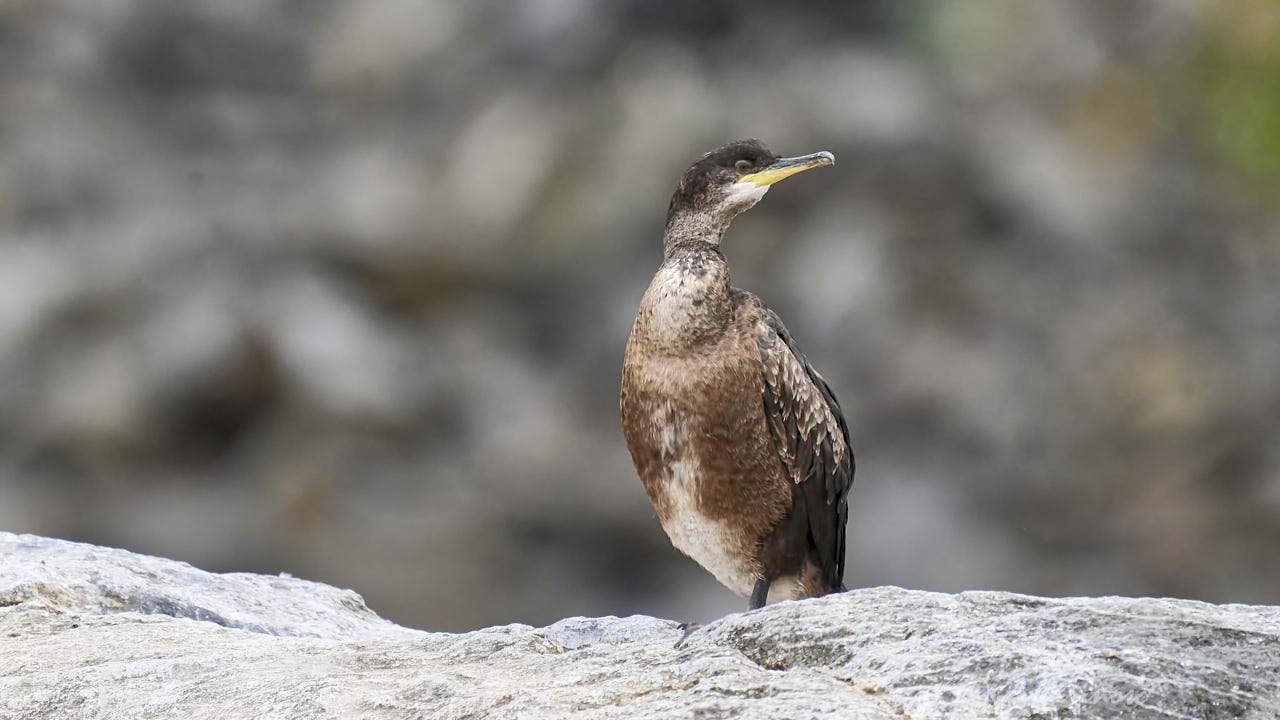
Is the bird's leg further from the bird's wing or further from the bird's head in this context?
the bird's head

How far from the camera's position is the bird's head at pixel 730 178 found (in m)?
4.55

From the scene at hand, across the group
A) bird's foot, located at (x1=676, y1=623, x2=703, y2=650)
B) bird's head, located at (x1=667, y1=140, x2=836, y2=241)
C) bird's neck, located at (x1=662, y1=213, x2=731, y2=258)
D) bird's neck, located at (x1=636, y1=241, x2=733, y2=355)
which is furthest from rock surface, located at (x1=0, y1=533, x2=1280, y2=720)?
bird's head, located at (x1=667, y1=140, x2=836, y2=241)

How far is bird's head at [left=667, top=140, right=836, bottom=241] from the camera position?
4555mm

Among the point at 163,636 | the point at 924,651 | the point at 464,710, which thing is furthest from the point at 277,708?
the point at 924,651

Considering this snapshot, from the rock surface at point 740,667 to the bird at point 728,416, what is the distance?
0.42m

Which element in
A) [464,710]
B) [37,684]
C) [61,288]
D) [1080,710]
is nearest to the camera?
[1080,710]

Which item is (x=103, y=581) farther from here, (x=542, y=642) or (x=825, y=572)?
(x=825, y=572)

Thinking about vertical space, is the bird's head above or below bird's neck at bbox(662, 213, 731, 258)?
above

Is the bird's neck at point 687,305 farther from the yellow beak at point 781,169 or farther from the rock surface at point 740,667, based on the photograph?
the rock surface at point 740,667

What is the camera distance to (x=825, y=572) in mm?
4586

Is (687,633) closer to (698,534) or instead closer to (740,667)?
(740,667)

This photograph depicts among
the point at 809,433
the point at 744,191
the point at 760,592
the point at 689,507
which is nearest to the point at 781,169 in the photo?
the point at 744,191

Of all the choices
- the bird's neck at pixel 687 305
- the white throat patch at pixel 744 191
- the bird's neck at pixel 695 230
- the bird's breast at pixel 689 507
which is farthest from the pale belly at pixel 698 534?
the white throat patch at pixel 744 191

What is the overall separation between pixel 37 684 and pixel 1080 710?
252cm
